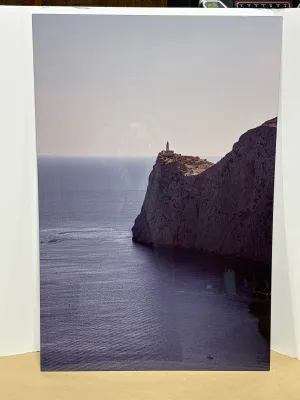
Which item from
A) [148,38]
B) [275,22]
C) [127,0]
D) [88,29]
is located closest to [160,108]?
[148,38]

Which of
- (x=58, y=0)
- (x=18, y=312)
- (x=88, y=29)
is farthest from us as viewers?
(x=58, y=0)

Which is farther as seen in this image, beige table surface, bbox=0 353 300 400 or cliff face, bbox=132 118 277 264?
cliff face, bbox=132 118 277 264

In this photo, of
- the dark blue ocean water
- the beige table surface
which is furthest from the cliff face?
the beige table surface

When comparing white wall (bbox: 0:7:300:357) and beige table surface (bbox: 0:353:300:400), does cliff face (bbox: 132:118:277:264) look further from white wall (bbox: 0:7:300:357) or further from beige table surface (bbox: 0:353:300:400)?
beige table surface (bbox: 0:353:300:400)

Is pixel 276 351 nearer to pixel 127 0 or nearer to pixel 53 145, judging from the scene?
pixel 53 145

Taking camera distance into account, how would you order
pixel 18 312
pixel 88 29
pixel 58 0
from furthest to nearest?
pixel 58 0 < pixel 18 312 < pixel 88 29

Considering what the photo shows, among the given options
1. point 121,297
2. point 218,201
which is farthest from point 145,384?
point 218,201

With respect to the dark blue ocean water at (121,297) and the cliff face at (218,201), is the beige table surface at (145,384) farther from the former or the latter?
the cliff face at (218,201)
